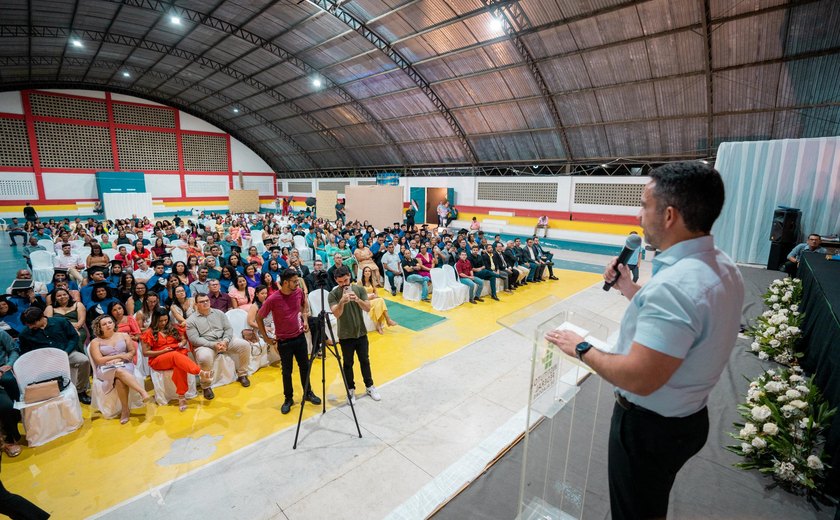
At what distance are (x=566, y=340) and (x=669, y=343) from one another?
14.8 inches

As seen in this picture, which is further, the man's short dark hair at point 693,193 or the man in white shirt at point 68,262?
the man in white shirt at point 68,262

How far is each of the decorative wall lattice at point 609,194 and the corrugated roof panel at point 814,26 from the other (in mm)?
6171

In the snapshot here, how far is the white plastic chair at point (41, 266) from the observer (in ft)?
29.2

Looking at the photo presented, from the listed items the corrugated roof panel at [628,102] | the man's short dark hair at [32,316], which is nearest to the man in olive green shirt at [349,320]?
the man's short dark hair at [32,316]

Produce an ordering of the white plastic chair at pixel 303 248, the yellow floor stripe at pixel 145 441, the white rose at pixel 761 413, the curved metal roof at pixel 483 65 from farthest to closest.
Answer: the white plastic chair at pixel 303 248
the curved metal roof at pixel 483 65
the yellow floor stripe at pixel 145 441
the white rose at pixel 761 413

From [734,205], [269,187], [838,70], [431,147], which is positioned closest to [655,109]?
[838,70]

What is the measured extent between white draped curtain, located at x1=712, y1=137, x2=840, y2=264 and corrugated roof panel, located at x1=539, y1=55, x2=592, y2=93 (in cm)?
562

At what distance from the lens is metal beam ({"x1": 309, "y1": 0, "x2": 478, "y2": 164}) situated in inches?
536

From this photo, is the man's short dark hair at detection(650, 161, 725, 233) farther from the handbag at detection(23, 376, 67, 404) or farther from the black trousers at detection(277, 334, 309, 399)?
the handbag at detection(23, 376, 67, 404)

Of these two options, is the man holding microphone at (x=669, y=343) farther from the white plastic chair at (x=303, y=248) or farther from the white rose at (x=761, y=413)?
the white plastic chair at (x=303, y=248)

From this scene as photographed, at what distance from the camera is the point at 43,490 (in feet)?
10.7

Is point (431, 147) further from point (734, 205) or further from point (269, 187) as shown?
point (269, 187)

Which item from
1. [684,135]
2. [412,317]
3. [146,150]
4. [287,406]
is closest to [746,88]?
[684,135]

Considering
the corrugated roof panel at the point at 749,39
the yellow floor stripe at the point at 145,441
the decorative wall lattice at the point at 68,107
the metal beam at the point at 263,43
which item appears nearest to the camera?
the yellow floor stripe at the point at 145,441
